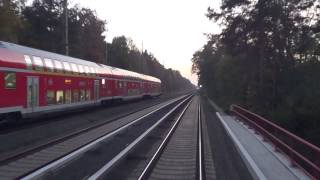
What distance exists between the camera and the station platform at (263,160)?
41.0 feet

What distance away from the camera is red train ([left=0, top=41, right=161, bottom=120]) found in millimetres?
20406

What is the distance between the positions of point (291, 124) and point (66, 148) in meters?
14.7

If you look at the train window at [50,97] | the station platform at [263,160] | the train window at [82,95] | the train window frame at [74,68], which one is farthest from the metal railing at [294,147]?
the train window at [82,95]

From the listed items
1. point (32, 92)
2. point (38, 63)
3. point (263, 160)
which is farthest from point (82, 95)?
point (263, 160)

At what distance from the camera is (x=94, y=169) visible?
45.1 ft

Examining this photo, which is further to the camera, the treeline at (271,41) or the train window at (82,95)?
the treeline at (271,41)

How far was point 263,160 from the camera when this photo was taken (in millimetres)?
14906

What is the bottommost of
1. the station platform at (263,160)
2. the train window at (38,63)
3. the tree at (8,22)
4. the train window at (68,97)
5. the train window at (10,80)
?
the station platform at (263,160)

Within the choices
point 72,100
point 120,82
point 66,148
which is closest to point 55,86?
point 72,100

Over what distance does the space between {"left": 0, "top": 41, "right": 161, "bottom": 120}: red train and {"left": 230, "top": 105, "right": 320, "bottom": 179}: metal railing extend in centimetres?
957

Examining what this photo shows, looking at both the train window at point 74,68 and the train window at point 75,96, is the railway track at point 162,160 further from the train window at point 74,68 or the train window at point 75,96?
the train window at point 74,68

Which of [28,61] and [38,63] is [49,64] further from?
[28,61]

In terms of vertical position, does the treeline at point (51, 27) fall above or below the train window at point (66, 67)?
above

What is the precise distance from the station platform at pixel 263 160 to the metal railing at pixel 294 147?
0.61 ft
